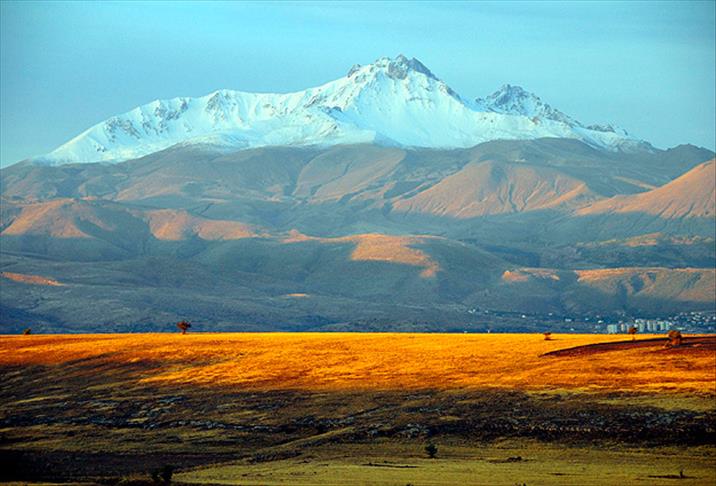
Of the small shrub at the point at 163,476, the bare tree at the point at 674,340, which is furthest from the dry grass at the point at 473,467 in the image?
the bare tree at the point at 674,340

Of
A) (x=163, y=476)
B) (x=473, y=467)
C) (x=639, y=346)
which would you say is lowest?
(x=473, y=467)

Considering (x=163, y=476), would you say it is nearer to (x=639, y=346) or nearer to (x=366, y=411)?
(x=366, y=411)

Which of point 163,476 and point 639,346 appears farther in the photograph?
point 639,346

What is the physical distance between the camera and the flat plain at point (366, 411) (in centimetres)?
6138

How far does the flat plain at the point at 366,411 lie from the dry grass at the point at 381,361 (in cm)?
21

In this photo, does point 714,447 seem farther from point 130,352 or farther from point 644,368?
point 130,352

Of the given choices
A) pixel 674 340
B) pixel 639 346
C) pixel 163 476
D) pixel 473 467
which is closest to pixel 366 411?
pixel 473 467

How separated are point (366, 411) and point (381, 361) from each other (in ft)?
57.8

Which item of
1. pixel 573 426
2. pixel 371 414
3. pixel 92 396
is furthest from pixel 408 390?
pixel 92 396

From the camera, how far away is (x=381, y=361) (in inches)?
3740

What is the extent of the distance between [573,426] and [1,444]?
3282 cm

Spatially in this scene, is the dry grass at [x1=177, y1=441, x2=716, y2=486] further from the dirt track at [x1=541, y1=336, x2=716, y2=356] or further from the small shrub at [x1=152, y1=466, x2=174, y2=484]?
the dirt track at [x1=541, y1=336, x2=716, y2=356]

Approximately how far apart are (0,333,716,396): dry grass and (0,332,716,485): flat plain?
0.21m

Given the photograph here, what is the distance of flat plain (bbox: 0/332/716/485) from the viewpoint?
201 feet
